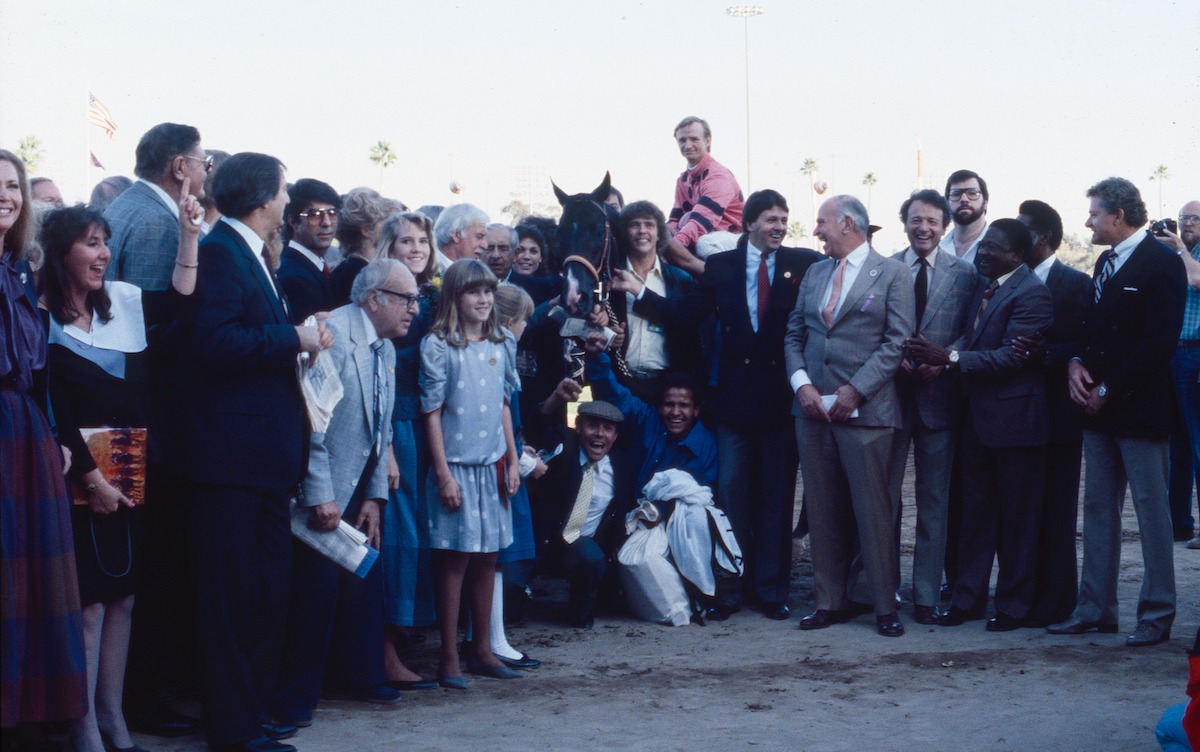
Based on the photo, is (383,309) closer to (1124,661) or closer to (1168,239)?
(1124,661)

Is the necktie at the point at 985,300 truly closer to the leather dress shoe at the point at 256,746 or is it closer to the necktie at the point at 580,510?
the necktie at the point at 580,510

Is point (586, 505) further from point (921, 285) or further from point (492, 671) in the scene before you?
point (921, 285)

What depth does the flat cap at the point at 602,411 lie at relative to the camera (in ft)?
22.7

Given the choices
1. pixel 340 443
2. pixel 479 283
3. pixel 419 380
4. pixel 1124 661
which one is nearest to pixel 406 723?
pixel 340 443

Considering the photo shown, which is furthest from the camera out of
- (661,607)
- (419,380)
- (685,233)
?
(685,233)

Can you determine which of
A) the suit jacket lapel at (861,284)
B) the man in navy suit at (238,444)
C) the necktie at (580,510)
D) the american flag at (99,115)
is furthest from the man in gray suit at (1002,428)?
the american flag at (99,115)

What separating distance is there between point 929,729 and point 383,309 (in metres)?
2.78

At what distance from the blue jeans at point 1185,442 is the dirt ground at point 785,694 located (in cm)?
250

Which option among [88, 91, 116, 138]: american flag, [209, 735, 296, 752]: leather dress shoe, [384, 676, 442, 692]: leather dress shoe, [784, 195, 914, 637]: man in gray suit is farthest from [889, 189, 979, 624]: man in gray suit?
[88, 91, 116, 138]: american flag

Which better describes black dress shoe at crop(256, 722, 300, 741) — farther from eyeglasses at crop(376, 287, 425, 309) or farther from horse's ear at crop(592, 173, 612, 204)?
horse's ear at crop(592, 173, 612, 204)

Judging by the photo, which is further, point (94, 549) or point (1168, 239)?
point (1168, 239)

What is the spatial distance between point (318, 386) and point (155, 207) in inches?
39.9

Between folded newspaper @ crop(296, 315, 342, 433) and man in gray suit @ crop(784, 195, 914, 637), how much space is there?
2.80m

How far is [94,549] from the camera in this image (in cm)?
423
